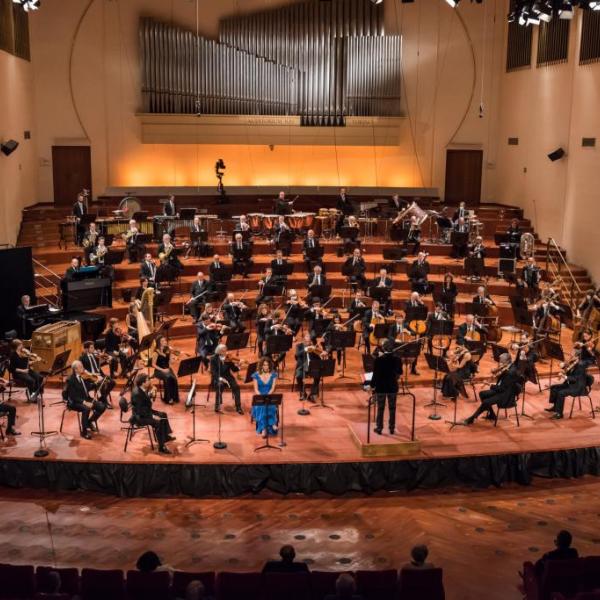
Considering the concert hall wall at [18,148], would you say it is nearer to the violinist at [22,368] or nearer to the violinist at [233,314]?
the violinist at [233,314]

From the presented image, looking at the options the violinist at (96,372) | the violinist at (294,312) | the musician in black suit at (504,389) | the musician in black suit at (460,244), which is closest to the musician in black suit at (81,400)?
the violinist at (96,372)

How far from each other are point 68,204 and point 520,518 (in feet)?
44.7

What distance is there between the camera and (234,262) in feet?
49.8

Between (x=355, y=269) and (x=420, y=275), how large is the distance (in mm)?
1137

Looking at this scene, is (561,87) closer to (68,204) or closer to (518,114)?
(518,114)

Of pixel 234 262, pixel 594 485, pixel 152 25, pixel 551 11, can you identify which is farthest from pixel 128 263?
pixel 594 485

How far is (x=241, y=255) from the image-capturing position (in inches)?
595

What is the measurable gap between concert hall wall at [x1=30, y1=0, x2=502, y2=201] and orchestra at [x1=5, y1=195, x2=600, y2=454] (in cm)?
292

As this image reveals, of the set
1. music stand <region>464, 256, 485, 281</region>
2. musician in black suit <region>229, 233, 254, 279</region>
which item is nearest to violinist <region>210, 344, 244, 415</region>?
musician in black suit <region>229, 233, 254, 279</region>

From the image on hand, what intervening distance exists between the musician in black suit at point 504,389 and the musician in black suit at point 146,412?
3.76 metres

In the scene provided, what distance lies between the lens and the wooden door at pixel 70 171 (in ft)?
62.5

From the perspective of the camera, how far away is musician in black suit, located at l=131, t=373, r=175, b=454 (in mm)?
9164

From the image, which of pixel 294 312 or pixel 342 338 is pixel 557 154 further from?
pixel 342 338

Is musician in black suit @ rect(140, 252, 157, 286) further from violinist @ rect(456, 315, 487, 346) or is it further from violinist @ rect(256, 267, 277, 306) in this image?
violinist @ rect(456, 315, 487, 346)
